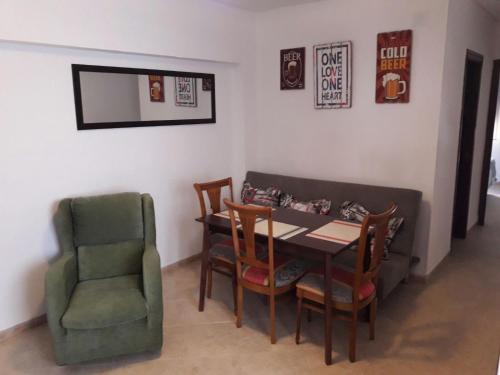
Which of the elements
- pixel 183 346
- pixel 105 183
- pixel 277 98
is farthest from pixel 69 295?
pixel 277 98

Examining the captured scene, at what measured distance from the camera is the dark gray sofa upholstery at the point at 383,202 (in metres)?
2.90

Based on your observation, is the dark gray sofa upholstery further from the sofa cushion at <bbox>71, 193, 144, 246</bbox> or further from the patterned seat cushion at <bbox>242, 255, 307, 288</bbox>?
the sofa cushion at <bbox>71, 193, 144, 246</bbox>

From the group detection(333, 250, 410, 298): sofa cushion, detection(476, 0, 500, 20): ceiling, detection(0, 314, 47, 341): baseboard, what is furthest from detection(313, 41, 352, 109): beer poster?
detection(0, 314, 47, 341): baseboard

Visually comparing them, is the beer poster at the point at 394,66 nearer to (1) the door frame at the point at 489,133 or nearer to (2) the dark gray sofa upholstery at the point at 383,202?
(2) the dark gray sofa upholstery at the point at 383,202

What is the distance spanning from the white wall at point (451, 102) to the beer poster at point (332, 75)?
0.80 meters

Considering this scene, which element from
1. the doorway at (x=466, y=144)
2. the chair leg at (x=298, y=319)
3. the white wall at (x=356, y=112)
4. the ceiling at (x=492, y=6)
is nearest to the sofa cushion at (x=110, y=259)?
the chair leg at (x=298, y=319)

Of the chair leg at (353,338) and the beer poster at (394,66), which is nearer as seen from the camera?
the chair leg at (353,338)

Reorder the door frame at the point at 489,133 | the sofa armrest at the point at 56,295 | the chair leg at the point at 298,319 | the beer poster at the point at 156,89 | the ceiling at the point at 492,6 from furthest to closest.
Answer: the door frame at the point at 489,133, the ceiling at the point at 492,6, the beer poster at the point at 156,89, the chair leg at the point at 298,319, the sofa armrest at the point at 56,295

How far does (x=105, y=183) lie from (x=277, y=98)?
1943 millimetres

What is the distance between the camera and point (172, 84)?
3502mm

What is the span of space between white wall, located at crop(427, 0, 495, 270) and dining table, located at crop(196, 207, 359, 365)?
4.03 feet

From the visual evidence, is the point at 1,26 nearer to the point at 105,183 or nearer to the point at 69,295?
the point at 105,183

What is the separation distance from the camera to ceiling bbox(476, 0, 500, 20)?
3496 millimetres

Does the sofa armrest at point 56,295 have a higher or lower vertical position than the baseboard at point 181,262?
higher
